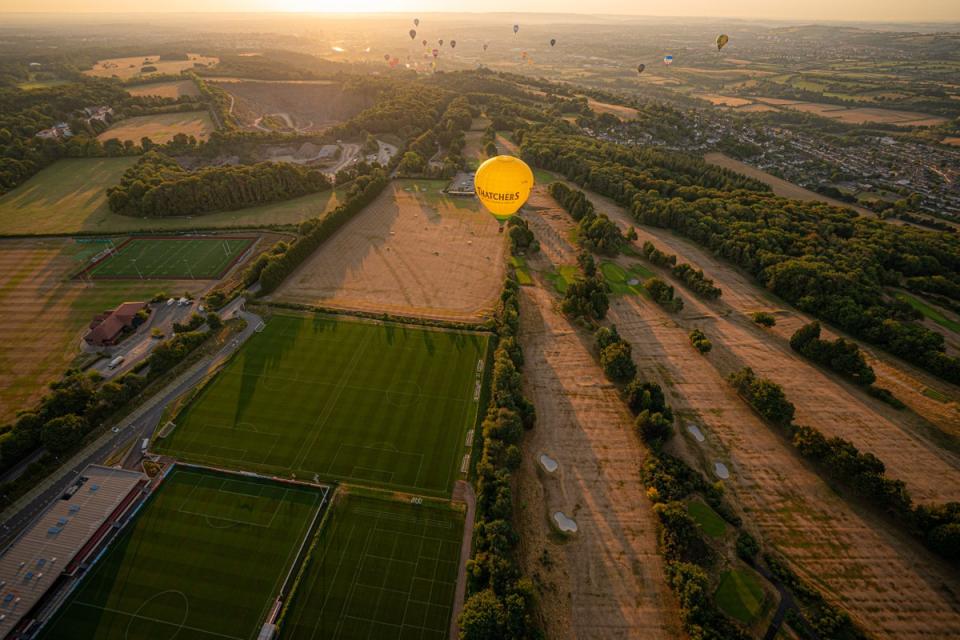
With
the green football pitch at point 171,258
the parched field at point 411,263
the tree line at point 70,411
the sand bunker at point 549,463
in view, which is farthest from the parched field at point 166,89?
the sand bunker at point 549,463

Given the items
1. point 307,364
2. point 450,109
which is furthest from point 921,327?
point 450,109

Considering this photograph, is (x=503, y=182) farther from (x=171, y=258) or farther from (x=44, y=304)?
(x=44, y=304)

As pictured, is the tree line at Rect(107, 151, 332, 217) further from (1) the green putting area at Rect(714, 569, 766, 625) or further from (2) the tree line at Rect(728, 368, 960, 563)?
(1) the green putting area at Rect(714, 569, 766, 625)

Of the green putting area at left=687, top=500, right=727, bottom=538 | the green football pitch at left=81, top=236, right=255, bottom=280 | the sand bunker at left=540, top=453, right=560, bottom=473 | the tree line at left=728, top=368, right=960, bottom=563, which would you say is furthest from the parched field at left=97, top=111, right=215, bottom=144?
the tree line at left=728, top=368, right=960, bottom=563

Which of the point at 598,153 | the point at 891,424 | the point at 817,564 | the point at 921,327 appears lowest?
the point at 817,564

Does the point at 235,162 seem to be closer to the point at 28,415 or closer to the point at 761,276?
the point at 28,415

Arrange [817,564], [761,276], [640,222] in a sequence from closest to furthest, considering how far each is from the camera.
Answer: [817,564], [761,276], [640,222]

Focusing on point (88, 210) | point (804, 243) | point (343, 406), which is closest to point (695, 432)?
point (343, 406)
